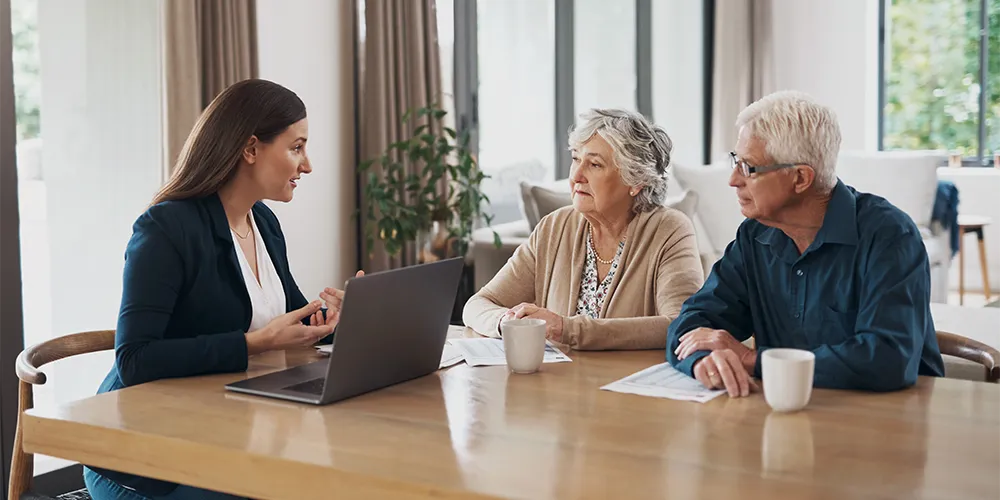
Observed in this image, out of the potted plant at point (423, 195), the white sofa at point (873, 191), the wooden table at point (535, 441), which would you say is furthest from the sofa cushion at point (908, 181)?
the wooden table at point (535, 441)

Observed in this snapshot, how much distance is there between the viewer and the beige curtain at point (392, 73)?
4.34 meters

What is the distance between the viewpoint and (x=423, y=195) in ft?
14.2

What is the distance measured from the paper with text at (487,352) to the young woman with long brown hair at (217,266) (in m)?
0.26

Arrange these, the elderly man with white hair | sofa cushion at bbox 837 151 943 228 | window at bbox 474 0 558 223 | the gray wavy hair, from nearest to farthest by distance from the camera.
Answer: the elderly man with white hair
the gray wavy hair
window at bbox 474 0 558 223
sofa cushion at bbox 837 151 943 228

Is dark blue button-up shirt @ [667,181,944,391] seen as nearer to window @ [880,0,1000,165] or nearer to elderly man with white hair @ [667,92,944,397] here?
elderly man with white hair @ [667,92,944,397]

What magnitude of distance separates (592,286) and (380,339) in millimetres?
950

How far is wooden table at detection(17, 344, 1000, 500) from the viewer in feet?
4.09

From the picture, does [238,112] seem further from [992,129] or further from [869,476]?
[992,129]

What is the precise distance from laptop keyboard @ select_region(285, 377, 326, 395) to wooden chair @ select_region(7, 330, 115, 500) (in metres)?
→ 0.50

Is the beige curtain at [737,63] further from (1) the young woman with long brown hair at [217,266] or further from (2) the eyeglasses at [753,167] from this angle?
(1) the young woman with long brown hair at [217,266]

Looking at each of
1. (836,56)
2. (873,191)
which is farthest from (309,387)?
(836,56)

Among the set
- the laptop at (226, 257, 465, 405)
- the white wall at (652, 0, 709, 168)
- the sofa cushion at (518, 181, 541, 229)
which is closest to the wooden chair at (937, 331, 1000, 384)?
the laptop at (226, 257, 465, 405)

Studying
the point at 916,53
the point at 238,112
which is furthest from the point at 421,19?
the point at 916,53

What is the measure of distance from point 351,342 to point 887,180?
4.76 metres
